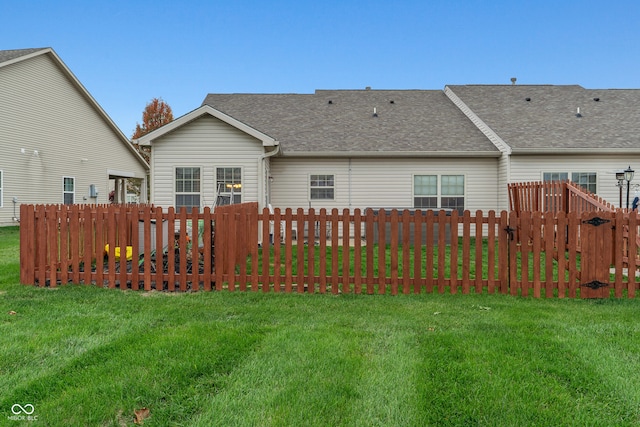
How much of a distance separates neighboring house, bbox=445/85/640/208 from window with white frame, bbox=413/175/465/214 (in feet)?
4.84

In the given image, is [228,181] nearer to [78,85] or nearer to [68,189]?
[68,189]

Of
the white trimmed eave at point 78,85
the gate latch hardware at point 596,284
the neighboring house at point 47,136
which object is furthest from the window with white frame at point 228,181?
the white trimmed eave at point 78,85

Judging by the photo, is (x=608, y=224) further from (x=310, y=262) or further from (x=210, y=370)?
(x=210, y=370)

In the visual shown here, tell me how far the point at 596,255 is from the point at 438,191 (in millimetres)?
8851

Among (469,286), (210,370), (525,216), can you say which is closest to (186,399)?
(210,370)

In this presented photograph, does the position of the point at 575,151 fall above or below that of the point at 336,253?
above

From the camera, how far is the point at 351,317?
4121 mm

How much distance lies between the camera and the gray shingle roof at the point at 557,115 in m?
13.1

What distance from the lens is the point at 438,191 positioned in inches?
542

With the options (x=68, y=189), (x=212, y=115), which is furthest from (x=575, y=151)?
(x=68, y=189)

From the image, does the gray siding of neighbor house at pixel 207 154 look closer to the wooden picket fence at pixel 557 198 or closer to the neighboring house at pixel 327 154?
the neighboring house at pixel 327 154

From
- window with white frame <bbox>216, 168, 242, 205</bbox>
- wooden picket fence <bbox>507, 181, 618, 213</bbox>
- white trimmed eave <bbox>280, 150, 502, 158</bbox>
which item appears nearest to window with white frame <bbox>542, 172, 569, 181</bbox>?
white trimmed eave <bbox>280, 150, 502, 158</bbox>

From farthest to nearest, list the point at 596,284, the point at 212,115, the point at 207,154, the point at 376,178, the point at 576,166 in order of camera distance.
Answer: the point at 376,178, the point at 576,166, the point at 207,154, the point at 212,115, the point at 596,284

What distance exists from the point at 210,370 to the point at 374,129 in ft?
44.2
